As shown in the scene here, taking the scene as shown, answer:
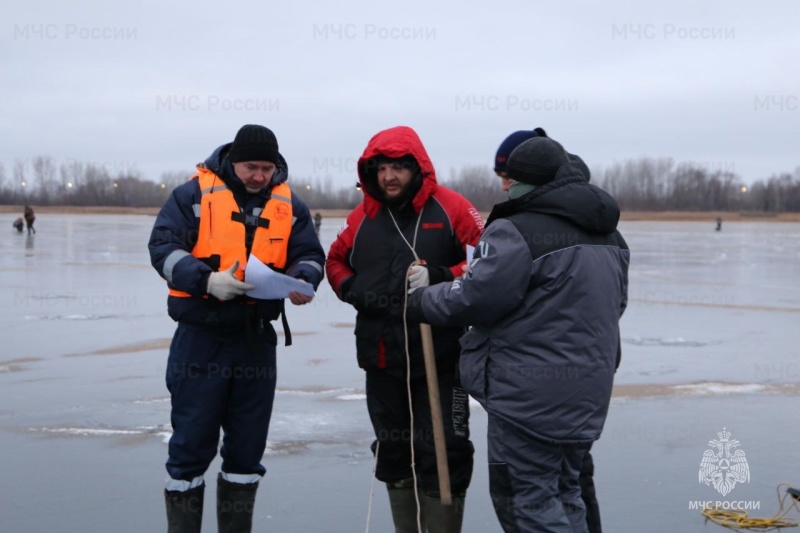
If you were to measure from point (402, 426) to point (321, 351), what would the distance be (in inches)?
216

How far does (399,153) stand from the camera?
430 centimetres

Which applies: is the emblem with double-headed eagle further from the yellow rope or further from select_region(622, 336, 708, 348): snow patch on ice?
select_region(622, 336, 708, 348): snow patch on ice

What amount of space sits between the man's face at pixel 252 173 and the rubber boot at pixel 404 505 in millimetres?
1548

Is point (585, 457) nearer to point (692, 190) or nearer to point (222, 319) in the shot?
point (222, 319)

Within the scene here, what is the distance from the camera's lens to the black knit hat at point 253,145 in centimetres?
432

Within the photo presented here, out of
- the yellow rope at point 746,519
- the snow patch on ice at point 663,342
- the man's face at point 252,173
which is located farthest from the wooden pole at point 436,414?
the snow patch on ice at point 663,342

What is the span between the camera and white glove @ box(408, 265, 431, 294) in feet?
13.7

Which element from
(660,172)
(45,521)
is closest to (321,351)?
(45,521)

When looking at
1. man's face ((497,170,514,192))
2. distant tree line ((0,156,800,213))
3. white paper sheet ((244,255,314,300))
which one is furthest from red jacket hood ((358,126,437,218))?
distant tree line ((0,156,800,213))

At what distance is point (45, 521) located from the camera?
467 cm

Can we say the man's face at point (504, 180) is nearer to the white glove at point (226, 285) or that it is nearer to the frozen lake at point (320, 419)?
the white glove at point (226, 285)

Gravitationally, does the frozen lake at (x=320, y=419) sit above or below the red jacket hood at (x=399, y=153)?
below

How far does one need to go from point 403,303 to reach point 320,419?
8.97 ft

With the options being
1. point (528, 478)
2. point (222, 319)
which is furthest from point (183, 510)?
point (528, 478)
